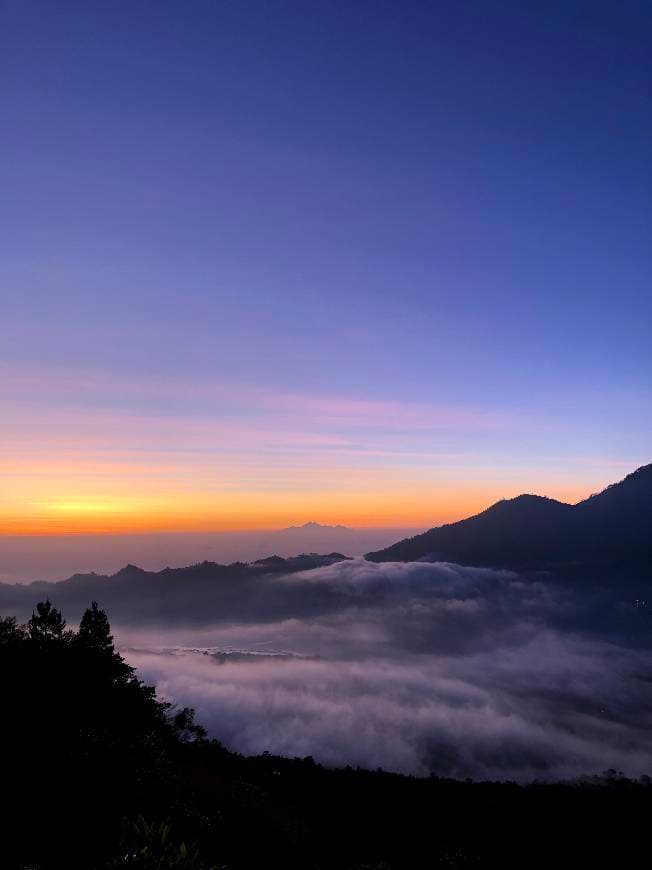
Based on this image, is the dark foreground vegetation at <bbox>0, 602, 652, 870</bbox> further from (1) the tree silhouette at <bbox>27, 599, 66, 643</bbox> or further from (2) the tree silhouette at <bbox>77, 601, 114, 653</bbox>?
(2) the tree silhouette at <bbox>77, 601, 114, 653</bbox>

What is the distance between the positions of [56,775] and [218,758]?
57.8m

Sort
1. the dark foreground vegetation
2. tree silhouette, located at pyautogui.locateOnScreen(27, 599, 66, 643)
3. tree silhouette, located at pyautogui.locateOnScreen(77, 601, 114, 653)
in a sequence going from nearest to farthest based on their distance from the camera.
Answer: the dark foreground vegetation < tree silhouette, located at pyautogui.locateOnScreen(27, 599, 66, 643) < tree silhouette, located at pyautogui.locateOnScreen(77, 601, 114, 653)

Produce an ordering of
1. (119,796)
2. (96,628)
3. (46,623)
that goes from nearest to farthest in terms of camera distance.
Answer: (119,796), (46,623), (96,628)

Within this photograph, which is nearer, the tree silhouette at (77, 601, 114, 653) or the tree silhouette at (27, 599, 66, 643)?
the tree silhouette at (27, 599, 66, 643)

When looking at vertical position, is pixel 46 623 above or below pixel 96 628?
above

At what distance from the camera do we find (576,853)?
85.8 meters

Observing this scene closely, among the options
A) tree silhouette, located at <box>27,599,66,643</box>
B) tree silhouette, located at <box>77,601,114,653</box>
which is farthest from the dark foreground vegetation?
tree silhouette, located at <box>77,601,114,653</box>

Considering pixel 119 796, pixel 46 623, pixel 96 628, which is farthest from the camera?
pixel 96 628

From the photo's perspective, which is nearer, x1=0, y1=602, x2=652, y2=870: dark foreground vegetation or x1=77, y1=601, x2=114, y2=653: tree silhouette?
x1=0, y1=602, x2=652, y2=870: dark foreground vegetation

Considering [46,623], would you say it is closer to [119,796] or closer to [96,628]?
[96,628]

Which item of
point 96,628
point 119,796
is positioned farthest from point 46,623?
point 119,796

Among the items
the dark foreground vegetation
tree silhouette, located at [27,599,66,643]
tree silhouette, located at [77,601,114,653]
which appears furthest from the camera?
tree silhouette, located at [77,601,114,653]

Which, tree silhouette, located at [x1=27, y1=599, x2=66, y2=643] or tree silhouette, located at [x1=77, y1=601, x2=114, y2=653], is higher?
tree silhouette, located at [x1=27, y1=599, x2=66, y2=643]

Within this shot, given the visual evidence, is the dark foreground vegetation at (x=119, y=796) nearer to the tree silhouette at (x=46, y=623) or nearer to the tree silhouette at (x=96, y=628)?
the tree silhouette at (x=46, y=623)
